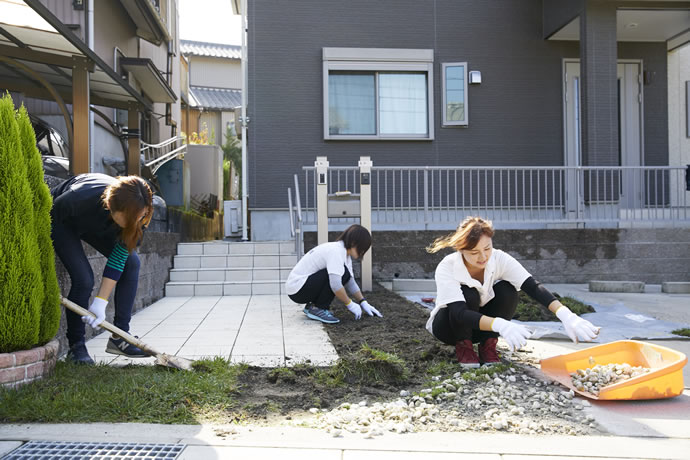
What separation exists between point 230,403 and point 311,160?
6.97 meters

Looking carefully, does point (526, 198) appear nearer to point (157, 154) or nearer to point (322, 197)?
point (322, 197)

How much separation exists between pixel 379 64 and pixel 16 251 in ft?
25.3

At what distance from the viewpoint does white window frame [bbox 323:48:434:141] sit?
370 inches

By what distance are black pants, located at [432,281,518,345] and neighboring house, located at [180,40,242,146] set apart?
22.1m

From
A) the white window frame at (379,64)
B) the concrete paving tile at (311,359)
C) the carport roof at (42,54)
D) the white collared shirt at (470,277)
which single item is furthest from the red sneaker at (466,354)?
the white window frame at (379,64)

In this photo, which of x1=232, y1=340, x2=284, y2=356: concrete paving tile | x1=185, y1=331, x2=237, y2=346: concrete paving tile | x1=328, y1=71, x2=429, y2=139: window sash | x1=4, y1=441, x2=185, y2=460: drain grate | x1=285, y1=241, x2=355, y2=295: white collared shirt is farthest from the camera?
x1=328, y1=71, x2=429, y2=139: window sash

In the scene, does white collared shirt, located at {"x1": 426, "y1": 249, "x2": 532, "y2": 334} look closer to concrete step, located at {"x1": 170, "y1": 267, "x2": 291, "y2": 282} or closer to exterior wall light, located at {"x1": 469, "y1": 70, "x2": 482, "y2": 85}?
concrete step, located at {"x1": 170, "y1": 267, "x2": 291, "y2": 282}

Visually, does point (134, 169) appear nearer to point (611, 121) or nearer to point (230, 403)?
point (230, 403)

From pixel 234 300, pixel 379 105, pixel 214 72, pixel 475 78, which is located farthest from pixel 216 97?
pixel 234 300

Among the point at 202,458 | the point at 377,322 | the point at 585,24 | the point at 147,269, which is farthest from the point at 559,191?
the point at 202,458

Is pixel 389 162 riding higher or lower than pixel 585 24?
lower

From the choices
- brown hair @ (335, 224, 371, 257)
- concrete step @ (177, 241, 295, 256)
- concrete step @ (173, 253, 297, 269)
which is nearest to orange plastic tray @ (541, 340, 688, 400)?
brown hair @ (335, 224, 371, 257)

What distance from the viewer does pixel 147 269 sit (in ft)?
20.9

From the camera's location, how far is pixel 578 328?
3.02 meters
